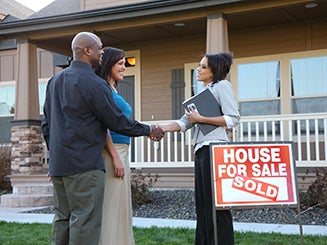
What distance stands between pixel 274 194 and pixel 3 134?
1216 centimetres

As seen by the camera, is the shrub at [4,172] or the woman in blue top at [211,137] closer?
the woman in blue top at [211,137]

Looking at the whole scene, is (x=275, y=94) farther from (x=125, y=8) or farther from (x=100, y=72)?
(x=100, y=72)

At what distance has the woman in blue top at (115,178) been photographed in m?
3.44

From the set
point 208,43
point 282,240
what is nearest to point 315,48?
point 208,43

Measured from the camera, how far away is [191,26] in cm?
1074

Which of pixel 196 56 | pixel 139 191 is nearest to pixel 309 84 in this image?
pixel 196 56

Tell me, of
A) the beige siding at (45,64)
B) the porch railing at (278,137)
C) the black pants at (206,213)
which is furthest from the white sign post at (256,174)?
the beige siding at (45,64)

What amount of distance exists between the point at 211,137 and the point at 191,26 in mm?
7188

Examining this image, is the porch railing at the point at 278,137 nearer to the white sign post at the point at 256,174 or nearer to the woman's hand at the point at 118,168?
the white sign post at the point at 256,174

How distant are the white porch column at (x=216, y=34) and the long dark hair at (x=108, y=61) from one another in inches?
221

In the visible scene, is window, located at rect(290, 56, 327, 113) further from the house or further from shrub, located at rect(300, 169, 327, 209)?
shrub, located at rect(300, 169, 327, 209)

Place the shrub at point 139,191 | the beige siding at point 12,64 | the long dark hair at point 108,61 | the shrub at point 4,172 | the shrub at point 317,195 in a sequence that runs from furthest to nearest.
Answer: the beige siding at point 12,64, the shrub at point 4,172, the shrub at point 139,191, the shrub at point 317,195, the long dark hair at point 108,61

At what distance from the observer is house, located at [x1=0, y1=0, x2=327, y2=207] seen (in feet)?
30.4

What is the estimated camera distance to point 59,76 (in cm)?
337
